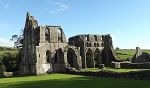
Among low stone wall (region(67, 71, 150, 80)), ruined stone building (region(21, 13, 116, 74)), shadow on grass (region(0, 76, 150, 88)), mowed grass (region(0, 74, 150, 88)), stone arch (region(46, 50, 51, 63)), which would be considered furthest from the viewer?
stone arch (region(46, 50, 51, 63))

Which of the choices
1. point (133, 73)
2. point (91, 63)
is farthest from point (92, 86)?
point (91, 63)

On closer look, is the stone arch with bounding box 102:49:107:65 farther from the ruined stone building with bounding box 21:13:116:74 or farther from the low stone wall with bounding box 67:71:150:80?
the low stone wall with bounding box 67:71:150:80

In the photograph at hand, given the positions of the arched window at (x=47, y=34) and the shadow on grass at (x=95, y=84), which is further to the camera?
the arched window at (x=47, y=34)

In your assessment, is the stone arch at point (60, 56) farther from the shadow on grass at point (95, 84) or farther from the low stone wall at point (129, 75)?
the shadow on grass at point (95, 84)

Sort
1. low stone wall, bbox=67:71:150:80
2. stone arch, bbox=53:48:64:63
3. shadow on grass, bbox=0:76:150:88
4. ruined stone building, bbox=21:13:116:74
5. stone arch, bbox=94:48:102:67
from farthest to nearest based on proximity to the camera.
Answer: stone arch, bbox=94:48:102:67 → stone arch, bbox=53:48:64:63 → ruined stone building, bbox=21:13:116:74 → low stone wall, bbox=67:71:150:80 → shadow on grass, bbox=0:76:150:88

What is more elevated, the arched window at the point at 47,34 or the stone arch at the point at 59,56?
the arched window at the point at 47,34

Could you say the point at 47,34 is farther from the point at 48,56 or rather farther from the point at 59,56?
the point at 59,56

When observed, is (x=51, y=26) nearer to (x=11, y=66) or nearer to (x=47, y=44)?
(x=47, y=44)

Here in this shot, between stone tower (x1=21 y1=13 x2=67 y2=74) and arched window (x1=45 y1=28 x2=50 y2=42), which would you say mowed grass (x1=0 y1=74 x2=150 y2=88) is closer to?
stone tower (x1=21 y1=13 x2=67 y2=74)

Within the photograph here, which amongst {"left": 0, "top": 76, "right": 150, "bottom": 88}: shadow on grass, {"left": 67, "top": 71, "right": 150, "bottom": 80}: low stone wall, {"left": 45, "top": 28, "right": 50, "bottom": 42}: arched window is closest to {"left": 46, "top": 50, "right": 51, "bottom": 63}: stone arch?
{"left": 45, "top": 28, "right": 50, "bottom": 42}: arched window

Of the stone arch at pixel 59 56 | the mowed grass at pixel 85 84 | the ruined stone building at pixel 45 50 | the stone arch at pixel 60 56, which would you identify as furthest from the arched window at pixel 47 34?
the mowed grass at pixel 85 84

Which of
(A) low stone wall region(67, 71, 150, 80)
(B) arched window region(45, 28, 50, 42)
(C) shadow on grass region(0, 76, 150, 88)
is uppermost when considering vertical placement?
(B) arched window region(45, 28, 50, 42)

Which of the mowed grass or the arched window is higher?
the arched window

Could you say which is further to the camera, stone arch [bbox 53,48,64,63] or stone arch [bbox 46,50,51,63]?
stone arch [bbox 53,48,64,63]
